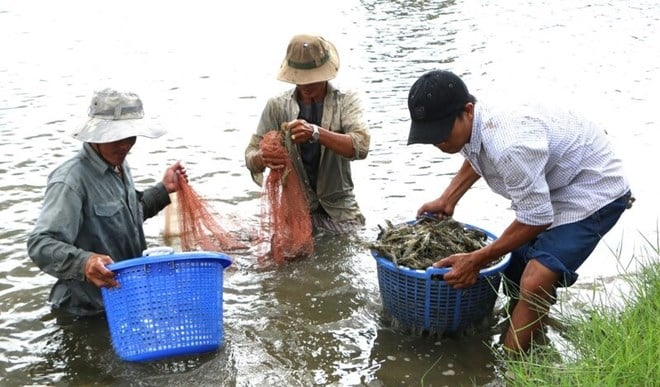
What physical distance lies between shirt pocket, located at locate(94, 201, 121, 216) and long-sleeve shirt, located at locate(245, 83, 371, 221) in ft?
4.37

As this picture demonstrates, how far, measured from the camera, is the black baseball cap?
143 inches

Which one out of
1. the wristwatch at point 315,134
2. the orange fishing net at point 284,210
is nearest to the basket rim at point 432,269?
the wristwatch at point 315,134

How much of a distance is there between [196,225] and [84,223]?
42.2 inches

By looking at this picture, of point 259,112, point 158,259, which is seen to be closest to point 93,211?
point 158,259

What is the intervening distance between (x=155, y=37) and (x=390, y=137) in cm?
732

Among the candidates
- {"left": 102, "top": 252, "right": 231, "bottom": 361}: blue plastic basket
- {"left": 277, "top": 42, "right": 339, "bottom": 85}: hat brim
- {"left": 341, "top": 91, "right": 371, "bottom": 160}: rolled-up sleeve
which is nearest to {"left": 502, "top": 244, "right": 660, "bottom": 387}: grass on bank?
{"left": 102, "top": 252, "right": 231, "bottom": 361}: blue plastic basket

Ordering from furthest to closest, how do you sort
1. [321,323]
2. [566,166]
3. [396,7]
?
[396,7] < [321,323] < [566,166]

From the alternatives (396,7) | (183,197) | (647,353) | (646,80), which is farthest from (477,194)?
(396,7)

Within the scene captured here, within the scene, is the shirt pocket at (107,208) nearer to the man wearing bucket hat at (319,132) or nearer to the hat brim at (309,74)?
the man wearing bucket hat at (319,132)

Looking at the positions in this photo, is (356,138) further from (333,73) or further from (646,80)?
(646,80)

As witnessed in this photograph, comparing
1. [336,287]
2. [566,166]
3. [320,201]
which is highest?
[566,166]

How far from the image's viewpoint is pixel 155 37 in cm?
1438

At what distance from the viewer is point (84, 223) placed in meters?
Result: 4.27

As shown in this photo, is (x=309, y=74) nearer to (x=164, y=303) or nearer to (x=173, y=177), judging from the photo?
(x=173, y=177)
